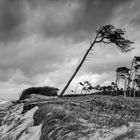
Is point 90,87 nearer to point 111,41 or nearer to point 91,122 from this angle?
point 111,41

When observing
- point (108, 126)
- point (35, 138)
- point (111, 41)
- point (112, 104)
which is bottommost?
point (35, 138)

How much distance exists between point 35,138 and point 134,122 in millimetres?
2465

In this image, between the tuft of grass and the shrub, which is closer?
the tuft of grass

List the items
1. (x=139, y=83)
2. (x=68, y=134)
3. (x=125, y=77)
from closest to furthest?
(x=68, y=134)
(x=125, y=77)
(x=139, y=83)

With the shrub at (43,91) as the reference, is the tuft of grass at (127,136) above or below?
below

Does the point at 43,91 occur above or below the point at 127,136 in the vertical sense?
above

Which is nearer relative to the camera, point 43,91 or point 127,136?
point 127,136

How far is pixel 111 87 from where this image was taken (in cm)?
5559

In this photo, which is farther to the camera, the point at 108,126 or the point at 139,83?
the point at 139,83

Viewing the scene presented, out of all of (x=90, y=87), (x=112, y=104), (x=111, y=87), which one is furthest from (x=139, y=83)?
(x=112, y=104)

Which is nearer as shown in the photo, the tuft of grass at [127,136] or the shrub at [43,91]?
the tuft of grass at [127,136]

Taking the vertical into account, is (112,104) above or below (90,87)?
below

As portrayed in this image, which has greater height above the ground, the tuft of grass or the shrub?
the shrub

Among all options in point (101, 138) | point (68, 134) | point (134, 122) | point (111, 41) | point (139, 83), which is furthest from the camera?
point (139, 83)
